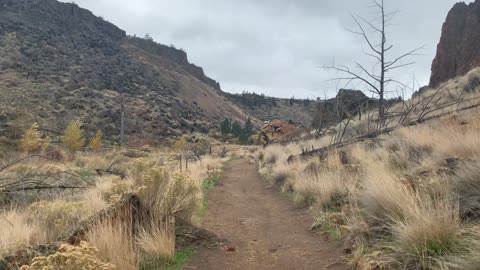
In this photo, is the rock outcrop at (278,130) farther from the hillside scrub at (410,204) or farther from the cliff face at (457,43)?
the hillside scrub at (410,204)

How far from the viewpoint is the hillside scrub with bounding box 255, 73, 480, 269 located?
4.05 metres

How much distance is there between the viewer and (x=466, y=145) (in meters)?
6.45

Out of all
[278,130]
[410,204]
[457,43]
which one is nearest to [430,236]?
[410,204]

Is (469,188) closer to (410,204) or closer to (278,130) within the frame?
(410,204)

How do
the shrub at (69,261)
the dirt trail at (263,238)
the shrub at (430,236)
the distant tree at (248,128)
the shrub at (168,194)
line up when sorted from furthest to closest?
the distant tree at (248,128) < the shrub at (168,194) < the dirt trail at (263,238) < the shrub at (430,236) < the shrub at (69,261)

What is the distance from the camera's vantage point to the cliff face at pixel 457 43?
47031 millimetres

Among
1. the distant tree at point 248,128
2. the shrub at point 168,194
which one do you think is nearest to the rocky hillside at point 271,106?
the distant tree at point 248,128

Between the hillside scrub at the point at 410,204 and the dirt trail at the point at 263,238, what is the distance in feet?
1.15

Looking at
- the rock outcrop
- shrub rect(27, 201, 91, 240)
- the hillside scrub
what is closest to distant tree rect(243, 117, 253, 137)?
the rock outcrop

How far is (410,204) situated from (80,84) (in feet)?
233

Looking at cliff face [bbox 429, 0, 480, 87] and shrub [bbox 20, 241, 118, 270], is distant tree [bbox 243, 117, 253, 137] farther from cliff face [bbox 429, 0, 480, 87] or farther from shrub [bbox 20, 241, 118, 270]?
shrub [bbox 20, 241, 118, 270]

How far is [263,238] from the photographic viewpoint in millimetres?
7055

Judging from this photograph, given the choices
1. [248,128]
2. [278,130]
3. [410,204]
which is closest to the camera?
[410,204]

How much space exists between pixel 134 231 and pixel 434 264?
13.2ft
